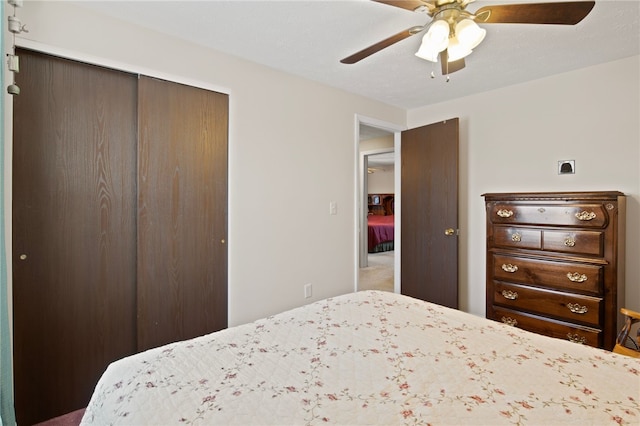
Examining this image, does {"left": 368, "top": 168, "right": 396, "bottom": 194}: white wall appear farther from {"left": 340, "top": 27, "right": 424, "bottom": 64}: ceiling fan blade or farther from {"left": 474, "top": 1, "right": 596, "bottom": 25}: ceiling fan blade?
{"left": 474, "top": 1, "right": 596, "bottom": 25}: ceiling fan blade

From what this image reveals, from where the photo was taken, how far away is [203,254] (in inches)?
90.2

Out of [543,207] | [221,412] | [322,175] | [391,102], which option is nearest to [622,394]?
[221,412]

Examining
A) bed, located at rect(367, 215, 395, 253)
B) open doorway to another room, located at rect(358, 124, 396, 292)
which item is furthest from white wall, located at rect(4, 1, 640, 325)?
bed, located at rect(367, 215, 395, 253)

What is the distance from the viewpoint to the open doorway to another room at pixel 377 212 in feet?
15.6

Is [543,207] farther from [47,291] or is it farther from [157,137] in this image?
[47,291]

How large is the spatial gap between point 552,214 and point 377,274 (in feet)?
10.0

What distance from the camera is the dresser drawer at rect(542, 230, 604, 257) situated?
218cm

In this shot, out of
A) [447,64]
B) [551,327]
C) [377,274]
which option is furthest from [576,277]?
[377,274]

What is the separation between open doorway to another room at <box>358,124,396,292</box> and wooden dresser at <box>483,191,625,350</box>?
1.66 metres

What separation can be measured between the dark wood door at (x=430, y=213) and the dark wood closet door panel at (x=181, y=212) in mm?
2127

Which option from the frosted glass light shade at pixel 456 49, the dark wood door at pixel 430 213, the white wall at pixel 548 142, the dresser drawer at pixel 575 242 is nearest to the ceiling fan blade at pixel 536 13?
the frosted glass light shade at pixel 456 49

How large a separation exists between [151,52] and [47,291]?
1564mm

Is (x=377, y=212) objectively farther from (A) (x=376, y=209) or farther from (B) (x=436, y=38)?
(B) (x=436, y=38)

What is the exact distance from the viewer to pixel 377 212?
31.2 feet
